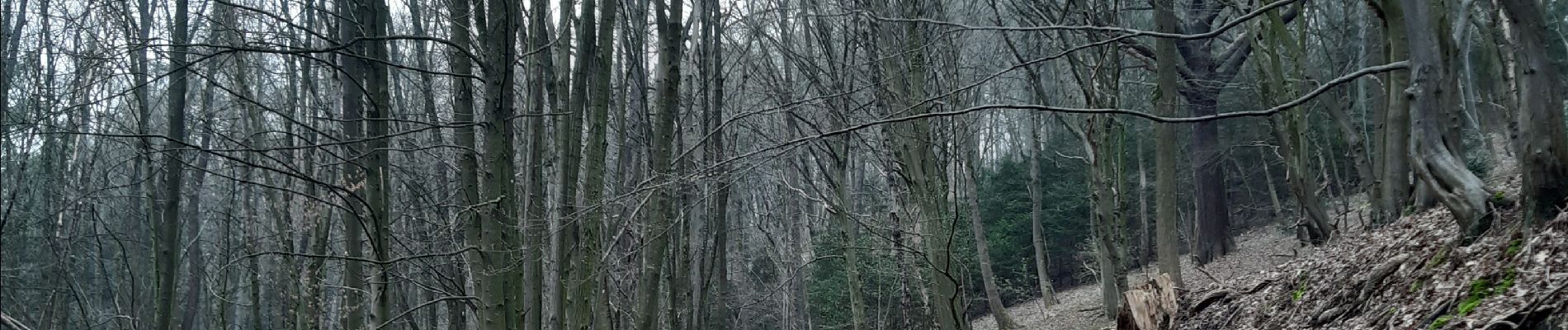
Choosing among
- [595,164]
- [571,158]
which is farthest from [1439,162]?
[571,158]

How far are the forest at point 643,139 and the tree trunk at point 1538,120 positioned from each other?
0.05 ft

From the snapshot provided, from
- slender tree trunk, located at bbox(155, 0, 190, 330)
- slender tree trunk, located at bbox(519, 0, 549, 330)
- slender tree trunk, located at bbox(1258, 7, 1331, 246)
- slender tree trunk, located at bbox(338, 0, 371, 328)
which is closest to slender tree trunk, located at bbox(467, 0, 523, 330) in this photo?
slender tree trunk, located at bbox(519, 0, 549, 330)

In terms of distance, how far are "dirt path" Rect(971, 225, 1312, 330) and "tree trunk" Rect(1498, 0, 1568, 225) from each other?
767 cm

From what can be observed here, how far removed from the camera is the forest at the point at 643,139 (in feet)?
18.8

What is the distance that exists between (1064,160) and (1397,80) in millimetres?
16245

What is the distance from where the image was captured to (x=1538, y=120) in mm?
4938

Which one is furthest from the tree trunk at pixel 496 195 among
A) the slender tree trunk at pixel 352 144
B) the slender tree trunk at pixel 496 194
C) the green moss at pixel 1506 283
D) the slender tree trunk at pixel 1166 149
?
the slender tree trunk at pixel 1166 149

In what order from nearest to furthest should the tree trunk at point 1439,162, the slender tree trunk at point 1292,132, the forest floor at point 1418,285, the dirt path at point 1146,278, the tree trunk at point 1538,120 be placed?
the forest floor at point 1418,285
the tree trunk at point 1538,120
the tree trunk at point 1439,162
the slender tree trunk at point 1292,132
the dirt path at point 1146,278

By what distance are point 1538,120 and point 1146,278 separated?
28.4 feet

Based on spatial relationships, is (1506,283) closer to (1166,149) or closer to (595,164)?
(595,164)

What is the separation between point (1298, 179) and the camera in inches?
425

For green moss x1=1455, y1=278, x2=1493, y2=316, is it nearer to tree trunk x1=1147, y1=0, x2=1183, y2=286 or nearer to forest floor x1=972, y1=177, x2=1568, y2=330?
forest floor x1=972, y1=177, x2=1568, y2=330

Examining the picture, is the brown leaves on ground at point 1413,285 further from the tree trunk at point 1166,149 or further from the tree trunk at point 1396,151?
the tree trunk at point 1166,149

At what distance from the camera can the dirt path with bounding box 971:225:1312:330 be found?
1458cm
